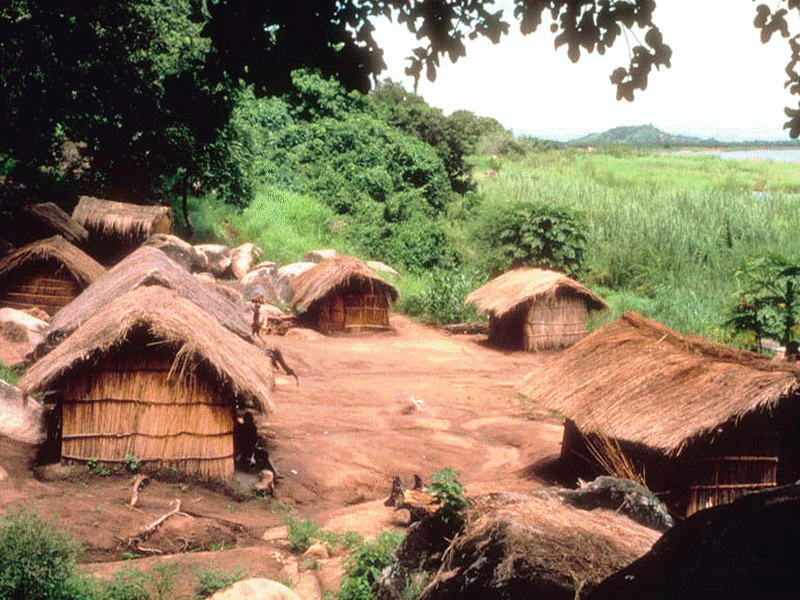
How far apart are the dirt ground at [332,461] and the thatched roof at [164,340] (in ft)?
3.98

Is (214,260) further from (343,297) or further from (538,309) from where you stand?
(538,309)

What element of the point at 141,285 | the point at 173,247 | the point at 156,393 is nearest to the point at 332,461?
the point at 156,393

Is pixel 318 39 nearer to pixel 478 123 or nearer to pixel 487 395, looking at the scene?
pixel 487 395

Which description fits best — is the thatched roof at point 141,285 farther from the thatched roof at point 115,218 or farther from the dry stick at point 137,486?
the thatched roof at point 115,218

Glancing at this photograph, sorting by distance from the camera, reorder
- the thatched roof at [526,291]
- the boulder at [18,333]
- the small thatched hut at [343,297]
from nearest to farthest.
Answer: the boulder at [18,333] < the thatched roof at [526,291] < the small thatched hut at [343,297]

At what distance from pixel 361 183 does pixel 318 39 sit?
28855mm

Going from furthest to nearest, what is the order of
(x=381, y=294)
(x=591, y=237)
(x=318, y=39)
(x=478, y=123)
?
(x=478, y=123) < (x=591, y=237) < (x=381, y=294) < (x=318, y=39)

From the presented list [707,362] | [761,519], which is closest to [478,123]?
[707,362]

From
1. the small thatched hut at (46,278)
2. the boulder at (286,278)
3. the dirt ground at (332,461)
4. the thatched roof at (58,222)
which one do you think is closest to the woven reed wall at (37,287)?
the small thatched hut at (46,278)

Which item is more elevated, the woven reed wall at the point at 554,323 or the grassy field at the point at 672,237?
the grassy field at the point at 672,237

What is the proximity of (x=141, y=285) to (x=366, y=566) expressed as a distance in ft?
17.7

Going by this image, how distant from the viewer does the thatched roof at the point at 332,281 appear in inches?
837

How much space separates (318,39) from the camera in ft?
13.5

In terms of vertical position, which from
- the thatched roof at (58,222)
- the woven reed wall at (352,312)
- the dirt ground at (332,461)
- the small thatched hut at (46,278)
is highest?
the thatched roof at (58,222)
